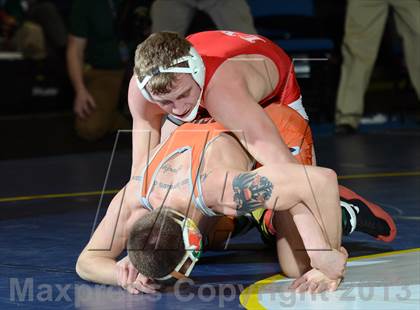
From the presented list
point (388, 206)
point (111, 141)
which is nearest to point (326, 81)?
point (111, 141)

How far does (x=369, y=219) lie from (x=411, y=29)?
4.49m

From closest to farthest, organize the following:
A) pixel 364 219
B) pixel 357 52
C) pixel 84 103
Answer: pixel 364 219
pixel 84 103
pixel 357 52

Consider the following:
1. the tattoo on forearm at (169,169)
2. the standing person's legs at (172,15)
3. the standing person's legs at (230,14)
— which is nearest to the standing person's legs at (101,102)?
the standing person's legs at (172,15)

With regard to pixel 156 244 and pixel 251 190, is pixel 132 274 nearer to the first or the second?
pixel 156 244

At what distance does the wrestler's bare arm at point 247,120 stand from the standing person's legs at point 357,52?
193 inches

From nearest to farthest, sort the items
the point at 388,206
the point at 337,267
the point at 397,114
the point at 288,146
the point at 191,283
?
1. the point at 337,267
2. the point at 191,283
3. the point at 288,146
4. the point at 388,206
5. the point at 397,114

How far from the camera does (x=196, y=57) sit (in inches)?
159

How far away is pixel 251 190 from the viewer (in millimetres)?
3889

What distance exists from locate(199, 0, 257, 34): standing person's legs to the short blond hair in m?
4.05

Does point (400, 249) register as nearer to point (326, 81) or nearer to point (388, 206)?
point (388, 206)

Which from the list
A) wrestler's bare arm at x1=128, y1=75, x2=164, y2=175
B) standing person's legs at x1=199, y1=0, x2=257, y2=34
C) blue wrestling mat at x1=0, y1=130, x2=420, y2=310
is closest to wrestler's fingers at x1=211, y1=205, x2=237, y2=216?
blue wrestling mat at x1=0, y1=130, x2=420, y2=310

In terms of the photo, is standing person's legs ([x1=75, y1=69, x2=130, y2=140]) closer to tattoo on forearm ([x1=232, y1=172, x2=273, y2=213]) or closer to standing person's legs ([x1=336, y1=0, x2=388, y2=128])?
standing person's legs ([x1=336, y1=0, x2=388, y2=128])

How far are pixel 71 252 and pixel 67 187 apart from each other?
1979mm

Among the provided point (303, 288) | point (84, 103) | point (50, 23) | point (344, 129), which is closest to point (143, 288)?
point (303, 288)
